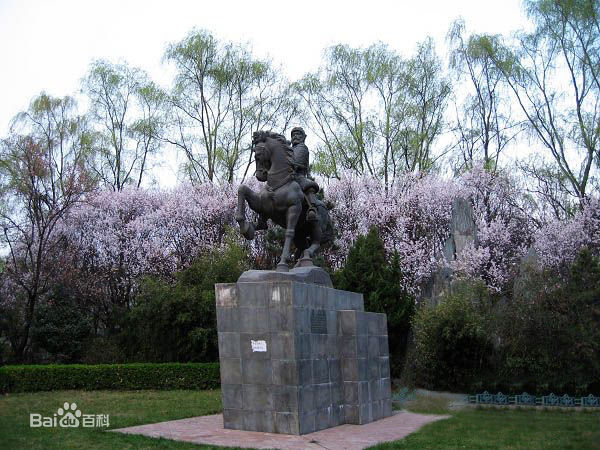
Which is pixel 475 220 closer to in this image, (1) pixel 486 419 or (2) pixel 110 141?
(1) pixel 486 419

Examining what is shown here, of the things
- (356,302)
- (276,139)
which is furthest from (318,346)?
(276,139)

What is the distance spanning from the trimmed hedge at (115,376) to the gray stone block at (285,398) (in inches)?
433

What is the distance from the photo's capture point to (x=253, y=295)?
1050 cm

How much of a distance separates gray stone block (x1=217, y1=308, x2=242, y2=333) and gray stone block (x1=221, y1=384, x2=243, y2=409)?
0.93 m

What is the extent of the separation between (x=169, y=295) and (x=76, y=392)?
503 centimetres

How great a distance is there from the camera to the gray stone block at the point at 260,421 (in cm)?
1016

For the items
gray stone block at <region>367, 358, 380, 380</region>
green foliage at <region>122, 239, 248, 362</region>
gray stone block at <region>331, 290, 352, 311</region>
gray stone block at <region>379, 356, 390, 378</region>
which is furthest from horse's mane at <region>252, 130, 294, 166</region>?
green foliage at <region>122, 239, 248, 362</region>

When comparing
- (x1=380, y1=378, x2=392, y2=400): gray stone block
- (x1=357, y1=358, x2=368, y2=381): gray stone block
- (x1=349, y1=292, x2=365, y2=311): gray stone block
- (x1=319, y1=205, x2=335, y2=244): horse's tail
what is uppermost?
(x1=319, y1=205, x2=335, y2=244): horse's tail

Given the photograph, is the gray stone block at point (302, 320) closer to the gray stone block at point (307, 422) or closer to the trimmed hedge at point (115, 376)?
the gray stone block at point (307, 422)

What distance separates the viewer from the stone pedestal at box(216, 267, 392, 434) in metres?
10.1

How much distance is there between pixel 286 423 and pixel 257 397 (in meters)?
0.65

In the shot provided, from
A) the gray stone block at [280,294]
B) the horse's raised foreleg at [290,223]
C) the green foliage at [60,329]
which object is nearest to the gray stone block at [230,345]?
the gray stone block at [280,294]

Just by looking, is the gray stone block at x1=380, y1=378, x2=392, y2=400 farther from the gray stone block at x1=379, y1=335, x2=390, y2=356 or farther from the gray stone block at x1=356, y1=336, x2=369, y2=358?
the gray stone block at x1=356, y1=336, x2=369, y2=358

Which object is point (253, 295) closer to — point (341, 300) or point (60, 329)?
point (341, 300)
